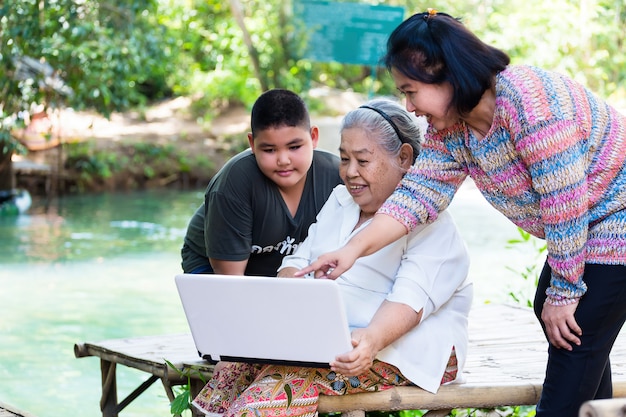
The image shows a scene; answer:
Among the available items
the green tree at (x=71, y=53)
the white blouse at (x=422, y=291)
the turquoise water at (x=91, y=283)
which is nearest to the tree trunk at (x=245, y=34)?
the green tree at (x=71, y=53)

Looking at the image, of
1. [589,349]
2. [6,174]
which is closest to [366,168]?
[589,349]

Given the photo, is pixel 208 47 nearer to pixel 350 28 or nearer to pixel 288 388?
pixel 350 28

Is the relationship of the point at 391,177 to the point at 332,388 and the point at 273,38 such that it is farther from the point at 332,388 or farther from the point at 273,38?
the point at 273,38

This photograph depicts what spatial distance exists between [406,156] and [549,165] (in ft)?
1.80

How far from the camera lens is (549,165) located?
1968 mm

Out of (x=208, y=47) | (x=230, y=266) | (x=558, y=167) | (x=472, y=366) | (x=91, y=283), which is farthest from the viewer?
(x=208, y=47)

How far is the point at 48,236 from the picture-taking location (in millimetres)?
9047

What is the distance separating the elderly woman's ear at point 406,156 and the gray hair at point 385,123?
0.01 meters

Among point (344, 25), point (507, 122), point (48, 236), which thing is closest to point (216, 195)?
point (507, 122)

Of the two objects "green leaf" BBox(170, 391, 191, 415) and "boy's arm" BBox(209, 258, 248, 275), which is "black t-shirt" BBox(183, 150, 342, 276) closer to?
"boy's arm" BBox(209, 258, 248, 275)

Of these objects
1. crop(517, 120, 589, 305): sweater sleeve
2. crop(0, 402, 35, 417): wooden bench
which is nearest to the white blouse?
crop(517, 120, 589, 305): sweater sleeve

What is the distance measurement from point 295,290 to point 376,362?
15.7 inches

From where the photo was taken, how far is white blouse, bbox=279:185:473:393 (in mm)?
2297

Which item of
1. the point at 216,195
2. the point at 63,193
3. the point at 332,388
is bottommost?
the point at 63,193
